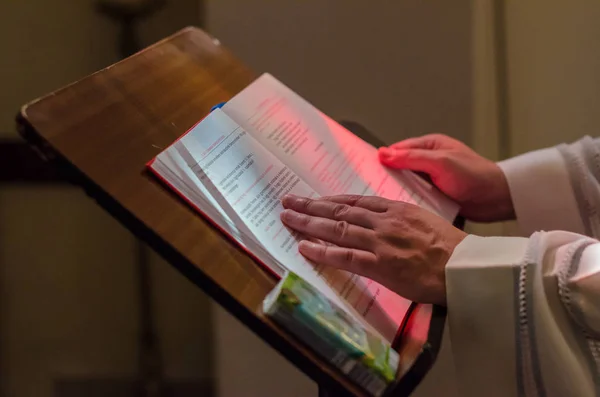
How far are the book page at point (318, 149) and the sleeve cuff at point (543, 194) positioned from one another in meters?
0.10

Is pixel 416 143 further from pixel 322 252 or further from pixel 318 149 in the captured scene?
pixel 322 252

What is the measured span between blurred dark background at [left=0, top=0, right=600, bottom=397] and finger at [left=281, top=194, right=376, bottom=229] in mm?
603

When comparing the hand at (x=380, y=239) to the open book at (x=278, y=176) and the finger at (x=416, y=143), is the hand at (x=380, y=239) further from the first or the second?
the finger at (x=416, y=143)

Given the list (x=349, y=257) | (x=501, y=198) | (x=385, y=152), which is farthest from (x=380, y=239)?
(x=501, y=198)

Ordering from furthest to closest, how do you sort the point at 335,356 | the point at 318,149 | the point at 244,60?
the point at 244,60, the point at 318,149, the point at 335,356

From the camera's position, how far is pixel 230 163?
582mm

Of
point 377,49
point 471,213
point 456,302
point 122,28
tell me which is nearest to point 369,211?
point 456,302

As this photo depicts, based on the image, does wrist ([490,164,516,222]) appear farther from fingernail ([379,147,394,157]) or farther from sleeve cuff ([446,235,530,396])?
sleeve cuff ([446,235,530,396])

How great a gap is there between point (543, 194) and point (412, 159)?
18 centimetres

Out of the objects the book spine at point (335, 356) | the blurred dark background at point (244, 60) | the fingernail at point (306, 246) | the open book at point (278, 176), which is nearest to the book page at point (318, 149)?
the open book at point (278, 176)

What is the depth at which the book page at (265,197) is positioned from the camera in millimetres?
525

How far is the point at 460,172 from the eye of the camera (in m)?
0.80

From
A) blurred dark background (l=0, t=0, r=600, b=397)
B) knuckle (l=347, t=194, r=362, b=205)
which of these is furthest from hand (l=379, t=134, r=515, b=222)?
blurred dark background (l=0, t=0, r=600, b=397)

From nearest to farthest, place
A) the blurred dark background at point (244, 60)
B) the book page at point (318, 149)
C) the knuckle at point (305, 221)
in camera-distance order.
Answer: the knuckle at point (305, 221) → the book page at point (318, 149) → the blurred dark background at point (244, 60)
